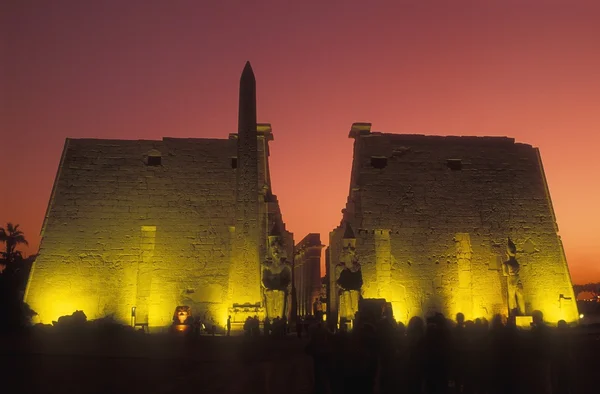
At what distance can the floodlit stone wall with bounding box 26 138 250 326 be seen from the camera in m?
15.9

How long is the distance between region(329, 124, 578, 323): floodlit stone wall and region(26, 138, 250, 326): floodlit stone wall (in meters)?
4.50

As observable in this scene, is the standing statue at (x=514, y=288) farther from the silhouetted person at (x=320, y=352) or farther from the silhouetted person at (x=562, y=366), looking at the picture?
the silhouetted person at (x=320, y=352)

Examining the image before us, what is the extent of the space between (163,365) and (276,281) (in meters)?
4.91

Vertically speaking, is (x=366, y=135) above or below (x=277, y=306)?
above

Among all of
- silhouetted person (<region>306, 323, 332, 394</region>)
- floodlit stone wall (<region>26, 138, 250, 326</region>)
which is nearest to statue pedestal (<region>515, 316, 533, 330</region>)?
floodlit stone wall (<region>26, 138, 250, 326</region>)

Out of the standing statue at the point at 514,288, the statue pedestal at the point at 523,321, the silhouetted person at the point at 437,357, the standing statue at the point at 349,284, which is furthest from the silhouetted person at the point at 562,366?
the statue pedestal at the point at 523,321

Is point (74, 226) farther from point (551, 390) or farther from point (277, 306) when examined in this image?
point (551, 390)

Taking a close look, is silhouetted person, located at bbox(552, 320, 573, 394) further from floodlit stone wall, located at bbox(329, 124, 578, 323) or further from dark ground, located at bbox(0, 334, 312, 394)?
floodlit stone wall, located at bbox(329, 124, 578, 323)

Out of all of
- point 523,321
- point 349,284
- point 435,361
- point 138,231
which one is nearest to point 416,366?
point 435,361

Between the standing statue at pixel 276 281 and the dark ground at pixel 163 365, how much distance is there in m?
1.01

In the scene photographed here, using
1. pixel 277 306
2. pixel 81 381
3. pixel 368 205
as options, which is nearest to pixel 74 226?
pixel 277 306

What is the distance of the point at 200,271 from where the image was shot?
16344 millimetres

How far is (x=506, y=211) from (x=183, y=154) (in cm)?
1106

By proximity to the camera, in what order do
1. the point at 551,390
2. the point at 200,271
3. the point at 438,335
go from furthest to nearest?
1. the point at 200,271
2. the point at 551,390
3. the point at 438,335
